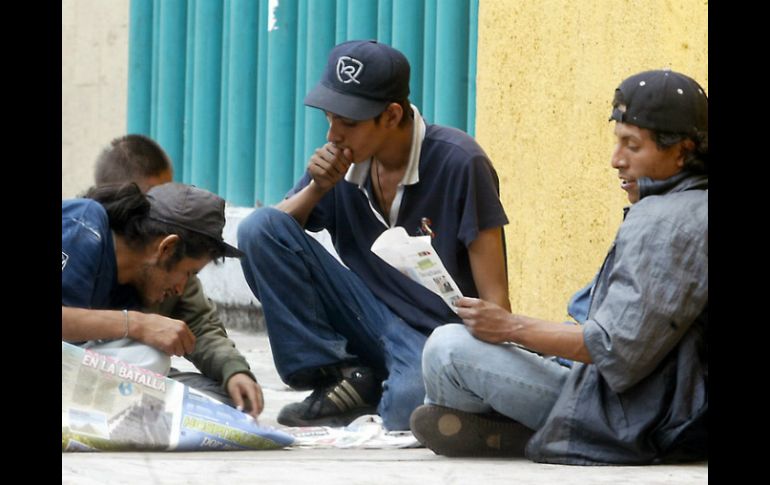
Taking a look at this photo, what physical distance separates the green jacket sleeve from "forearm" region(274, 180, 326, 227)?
0.36 m

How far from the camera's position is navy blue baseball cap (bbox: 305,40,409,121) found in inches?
163

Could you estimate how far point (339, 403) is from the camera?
4242 mm

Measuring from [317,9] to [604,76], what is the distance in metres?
1.99

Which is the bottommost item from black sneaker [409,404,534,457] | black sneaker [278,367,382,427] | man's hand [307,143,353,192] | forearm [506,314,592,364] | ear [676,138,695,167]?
black sneaker [278,367,382,427]

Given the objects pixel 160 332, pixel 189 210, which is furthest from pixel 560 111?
pixel 160 332

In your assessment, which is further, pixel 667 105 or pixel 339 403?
pixel 339 403

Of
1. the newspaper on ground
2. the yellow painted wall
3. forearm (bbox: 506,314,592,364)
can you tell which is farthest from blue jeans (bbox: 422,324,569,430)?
the yellow painted wall

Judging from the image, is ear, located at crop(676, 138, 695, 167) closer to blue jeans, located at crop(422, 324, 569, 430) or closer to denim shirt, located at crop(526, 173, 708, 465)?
denim shirt, located at crop(526, 173, 708, 465)

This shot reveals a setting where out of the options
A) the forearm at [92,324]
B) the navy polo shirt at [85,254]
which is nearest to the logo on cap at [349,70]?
the navy polo shirt at [85,254]

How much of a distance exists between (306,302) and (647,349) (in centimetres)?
142

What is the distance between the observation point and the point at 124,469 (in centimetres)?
305

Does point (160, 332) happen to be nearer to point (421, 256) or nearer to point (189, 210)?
point (189, 210)

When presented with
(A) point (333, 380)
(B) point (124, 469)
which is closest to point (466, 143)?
(A) point (333, 380)
